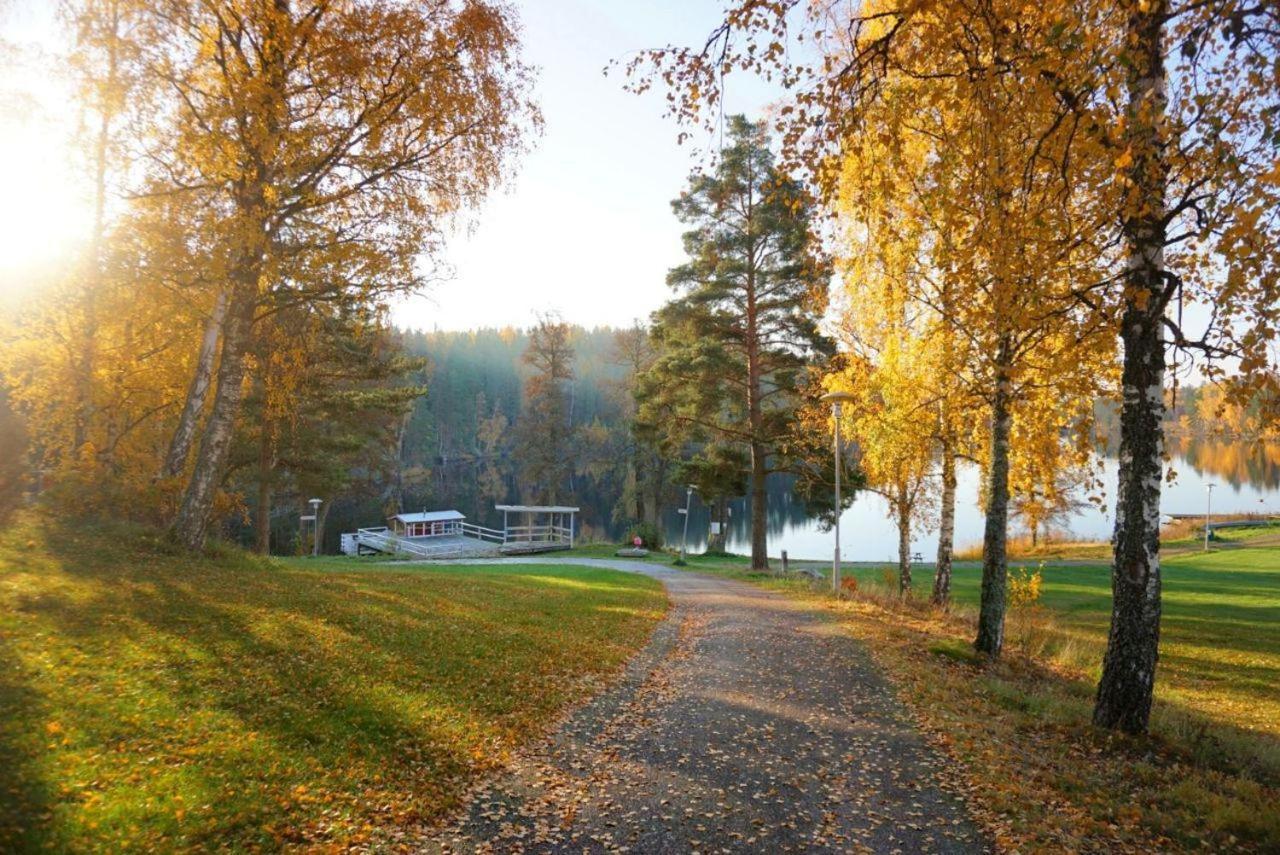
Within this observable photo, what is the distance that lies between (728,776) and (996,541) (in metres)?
6.96

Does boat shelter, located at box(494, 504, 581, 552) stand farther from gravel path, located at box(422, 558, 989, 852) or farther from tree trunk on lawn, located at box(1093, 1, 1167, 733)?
tree trunk on lawn, located at box(1093, 1, 1167, 733)

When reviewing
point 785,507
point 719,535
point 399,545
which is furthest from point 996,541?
point 785,507

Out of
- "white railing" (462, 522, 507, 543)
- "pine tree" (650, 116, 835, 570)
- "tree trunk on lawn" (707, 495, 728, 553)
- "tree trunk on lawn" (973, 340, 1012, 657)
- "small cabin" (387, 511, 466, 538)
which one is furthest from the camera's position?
"small cabin" (387, 511, 466, 538)

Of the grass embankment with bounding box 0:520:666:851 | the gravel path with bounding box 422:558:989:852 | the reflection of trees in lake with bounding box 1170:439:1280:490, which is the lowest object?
the gravel path with bounding box 422:558:989:852

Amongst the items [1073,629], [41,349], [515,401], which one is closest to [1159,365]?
[1073,629]

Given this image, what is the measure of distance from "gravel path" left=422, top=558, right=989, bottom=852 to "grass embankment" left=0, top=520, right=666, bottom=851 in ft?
1.74

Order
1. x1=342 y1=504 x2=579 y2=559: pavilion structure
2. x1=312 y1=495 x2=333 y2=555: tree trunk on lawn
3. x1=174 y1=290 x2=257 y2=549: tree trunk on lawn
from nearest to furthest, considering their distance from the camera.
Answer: x1=174 y1=290 x2=257 y2=549: tree trunk on lawn
x1=312 y1=495 x2=333 y2=555: tree trunk on lawn
x1=342 y1=504 x2=579 y2=559: pavilion structure

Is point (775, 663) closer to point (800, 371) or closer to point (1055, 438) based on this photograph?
point (1055, 438)

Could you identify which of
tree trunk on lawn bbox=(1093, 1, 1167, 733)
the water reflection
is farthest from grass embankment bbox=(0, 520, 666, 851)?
the water reflection

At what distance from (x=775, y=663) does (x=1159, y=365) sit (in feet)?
19.6

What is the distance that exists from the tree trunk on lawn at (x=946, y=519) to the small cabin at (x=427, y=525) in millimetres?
35892

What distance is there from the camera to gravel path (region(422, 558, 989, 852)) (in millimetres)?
4676

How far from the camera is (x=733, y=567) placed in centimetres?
2873

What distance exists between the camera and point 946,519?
1407 centimetres
